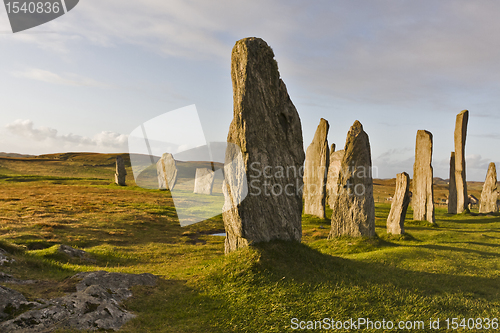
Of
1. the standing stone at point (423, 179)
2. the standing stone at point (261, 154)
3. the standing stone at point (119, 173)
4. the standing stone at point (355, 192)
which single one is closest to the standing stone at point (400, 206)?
the standing stone at point (355, 192)

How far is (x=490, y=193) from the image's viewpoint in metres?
31.0

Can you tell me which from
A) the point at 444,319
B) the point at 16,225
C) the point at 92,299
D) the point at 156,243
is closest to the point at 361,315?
the point at 444,319

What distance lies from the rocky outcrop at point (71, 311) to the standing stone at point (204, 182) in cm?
3854

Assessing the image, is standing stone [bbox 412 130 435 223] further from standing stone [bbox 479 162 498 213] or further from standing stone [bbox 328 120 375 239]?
standing stone [bbox 479 162 498 213]

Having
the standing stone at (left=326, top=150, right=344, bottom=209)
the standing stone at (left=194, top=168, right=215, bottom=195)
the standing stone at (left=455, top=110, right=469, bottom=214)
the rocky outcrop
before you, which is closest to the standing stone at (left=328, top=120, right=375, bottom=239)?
the rocky outcrop

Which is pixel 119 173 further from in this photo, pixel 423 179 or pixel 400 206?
pixel 400 206

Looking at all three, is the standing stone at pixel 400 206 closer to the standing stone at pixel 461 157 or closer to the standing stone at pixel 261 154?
the standing stone at pixel 261 154

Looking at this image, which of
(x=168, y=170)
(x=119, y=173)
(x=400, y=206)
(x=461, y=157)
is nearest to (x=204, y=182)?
(x=168, y=170)

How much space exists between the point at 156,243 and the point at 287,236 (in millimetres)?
9711

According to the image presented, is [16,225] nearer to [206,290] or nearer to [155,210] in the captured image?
[155,210]

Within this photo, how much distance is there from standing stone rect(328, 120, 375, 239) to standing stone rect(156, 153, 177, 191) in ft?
107

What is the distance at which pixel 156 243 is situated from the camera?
18156 millimetres

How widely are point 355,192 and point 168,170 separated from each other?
34.8m

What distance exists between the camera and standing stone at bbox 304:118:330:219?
25.3 metres
